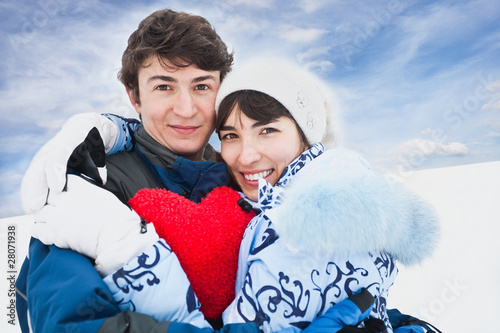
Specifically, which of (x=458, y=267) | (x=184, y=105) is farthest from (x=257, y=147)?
→ (x=458, y=267)

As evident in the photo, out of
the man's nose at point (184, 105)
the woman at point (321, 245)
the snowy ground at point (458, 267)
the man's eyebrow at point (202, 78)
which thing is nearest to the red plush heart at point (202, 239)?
the woman at point (321, 245)

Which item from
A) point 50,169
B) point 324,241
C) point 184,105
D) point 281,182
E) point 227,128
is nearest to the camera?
point 324,241

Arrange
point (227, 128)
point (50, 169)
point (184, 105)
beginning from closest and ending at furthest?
point (50, 169)
point (227, 128)
point (184, 105)

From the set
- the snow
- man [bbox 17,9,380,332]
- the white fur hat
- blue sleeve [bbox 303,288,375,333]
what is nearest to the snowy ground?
the snow

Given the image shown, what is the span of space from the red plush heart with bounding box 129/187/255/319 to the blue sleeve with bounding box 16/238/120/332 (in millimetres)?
245

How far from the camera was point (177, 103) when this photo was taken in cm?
160

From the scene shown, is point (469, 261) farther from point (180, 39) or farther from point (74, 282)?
point (74, 282)

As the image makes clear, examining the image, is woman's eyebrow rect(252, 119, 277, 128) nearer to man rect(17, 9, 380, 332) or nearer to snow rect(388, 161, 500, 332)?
man rect(17, 9, 380, 332)

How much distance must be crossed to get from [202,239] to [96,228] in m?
0.32

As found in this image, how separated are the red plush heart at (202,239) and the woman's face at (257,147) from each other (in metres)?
0.24

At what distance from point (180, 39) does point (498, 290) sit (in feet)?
8.90

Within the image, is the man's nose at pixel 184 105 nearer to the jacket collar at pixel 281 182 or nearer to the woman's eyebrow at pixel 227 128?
the woman's eyebrow at pixel 227 128

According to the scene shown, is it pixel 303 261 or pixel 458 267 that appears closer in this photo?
pixel 303 261

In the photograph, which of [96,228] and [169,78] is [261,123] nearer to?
[169,78]
